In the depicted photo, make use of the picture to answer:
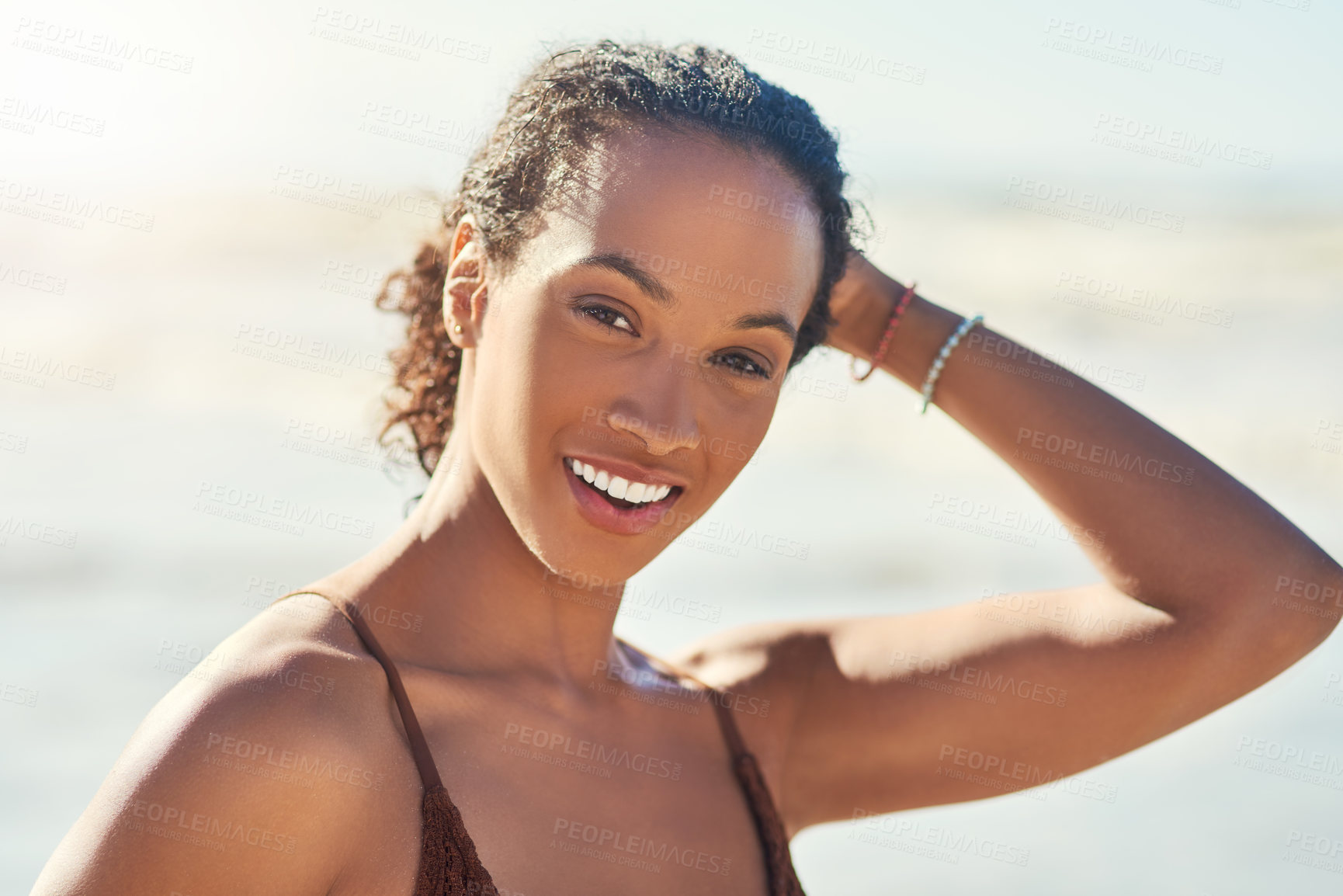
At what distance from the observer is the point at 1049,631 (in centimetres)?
222

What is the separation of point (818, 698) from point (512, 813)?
76 cm

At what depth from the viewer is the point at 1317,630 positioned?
7.14 feet

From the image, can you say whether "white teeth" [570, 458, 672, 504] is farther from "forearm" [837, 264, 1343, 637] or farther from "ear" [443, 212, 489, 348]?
"forearm" [837, 264, 1343, 637]

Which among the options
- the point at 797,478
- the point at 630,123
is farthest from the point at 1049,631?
the point at 797,478

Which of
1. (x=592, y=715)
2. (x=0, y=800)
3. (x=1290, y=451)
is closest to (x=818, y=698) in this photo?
(x=592, y=715)

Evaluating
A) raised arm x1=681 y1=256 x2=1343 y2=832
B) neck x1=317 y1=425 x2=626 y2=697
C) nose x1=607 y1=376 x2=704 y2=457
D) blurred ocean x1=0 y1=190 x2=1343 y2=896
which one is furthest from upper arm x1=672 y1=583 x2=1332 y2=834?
blurred ocean x1=0 y1=190 x2=1343 y2=896

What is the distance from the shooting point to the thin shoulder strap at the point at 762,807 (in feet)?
6.75

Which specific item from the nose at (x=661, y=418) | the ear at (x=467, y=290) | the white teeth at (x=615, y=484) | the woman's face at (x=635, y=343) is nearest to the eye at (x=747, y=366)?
the woman's face at (x=635, y=343)

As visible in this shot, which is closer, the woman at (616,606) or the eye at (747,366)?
the woman at (616,606)

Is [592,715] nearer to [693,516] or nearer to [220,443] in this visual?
[693,516]

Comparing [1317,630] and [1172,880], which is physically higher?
[1317,630]

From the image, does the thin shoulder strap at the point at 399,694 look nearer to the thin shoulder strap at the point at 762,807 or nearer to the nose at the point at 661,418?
the nose at the point at 661,418

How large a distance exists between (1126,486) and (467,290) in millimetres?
1210

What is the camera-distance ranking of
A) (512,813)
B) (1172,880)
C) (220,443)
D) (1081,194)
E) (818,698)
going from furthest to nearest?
(1081,194)
(220,443)
(1172,880)
(818,698)
(512,813)
